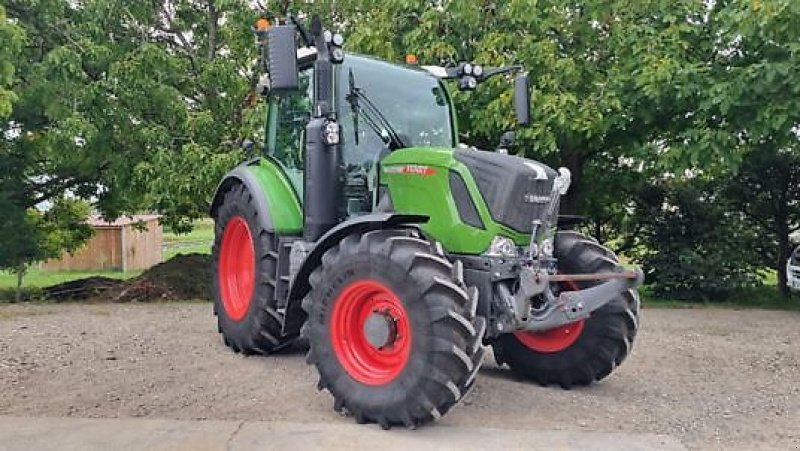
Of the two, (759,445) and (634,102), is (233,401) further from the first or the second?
(634,102)

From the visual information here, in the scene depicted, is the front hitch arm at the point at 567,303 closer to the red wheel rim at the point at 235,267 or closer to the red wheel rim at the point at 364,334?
the red wheel rim at the point at 364,334

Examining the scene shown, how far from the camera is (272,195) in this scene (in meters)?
6.46

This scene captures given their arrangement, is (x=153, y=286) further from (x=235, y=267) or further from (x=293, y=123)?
(x=293, y=123)

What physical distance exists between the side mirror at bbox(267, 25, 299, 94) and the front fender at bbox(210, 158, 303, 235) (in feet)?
5.23

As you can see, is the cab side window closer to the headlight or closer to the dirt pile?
the headlight

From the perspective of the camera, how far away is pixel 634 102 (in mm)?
9875

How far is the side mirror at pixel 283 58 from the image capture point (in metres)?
4.89

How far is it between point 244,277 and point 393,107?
7.75ft

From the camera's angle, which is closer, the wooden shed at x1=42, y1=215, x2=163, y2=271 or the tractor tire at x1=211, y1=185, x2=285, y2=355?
the tractor tire at x1=211, y1=185, x2=285, y2=355

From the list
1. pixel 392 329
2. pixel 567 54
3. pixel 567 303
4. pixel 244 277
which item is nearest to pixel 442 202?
pixel 392 329

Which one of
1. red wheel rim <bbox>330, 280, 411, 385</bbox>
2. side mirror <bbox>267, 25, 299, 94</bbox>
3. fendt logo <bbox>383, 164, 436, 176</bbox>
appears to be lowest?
red wheel rim <bbox>330, 280, 411, 385</bbox>

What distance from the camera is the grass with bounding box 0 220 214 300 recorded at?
47.9 feet

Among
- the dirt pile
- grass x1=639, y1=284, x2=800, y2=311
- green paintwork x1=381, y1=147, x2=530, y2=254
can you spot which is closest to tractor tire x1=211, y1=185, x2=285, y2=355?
green paintwork x1=381, y1=147, x2=530, y2=254

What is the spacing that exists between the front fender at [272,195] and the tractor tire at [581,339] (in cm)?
197
